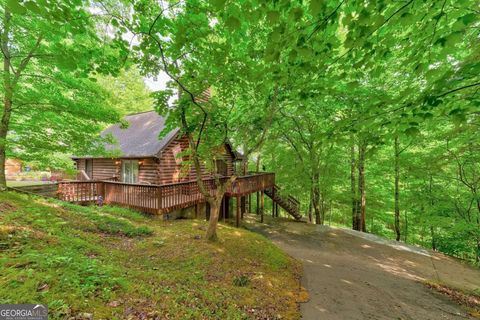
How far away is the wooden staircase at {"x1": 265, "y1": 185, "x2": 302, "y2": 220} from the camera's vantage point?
47.8 feet

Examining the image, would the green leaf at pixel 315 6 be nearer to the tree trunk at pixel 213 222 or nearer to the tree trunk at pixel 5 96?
the tree trunk at pixel 213 222

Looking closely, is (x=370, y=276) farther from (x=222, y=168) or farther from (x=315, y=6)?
(x=222, y=168)

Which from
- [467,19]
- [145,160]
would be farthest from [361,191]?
[145,160]

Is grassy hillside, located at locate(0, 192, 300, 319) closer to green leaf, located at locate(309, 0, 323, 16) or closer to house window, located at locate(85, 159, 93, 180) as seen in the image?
green leaf, located at locate(309, 0, 323, 16)

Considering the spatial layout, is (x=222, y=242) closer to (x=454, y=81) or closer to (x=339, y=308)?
(x=339, y=308)

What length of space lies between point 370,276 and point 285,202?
30.1 ft

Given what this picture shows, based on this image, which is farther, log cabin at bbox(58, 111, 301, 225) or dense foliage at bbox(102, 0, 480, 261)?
log cabin at bbox(58, 111, 301, 225)

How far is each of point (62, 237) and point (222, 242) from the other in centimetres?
376

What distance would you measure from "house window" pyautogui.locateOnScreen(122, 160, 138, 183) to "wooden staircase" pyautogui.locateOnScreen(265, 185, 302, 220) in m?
9.29

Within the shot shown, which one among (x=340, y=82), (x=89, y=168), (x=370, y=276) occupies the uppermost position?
(x=340, y=82)

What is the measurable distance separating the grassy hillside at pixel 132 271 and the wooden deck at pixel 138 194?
1647 mm

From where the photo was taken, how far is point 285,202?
49.1 ft

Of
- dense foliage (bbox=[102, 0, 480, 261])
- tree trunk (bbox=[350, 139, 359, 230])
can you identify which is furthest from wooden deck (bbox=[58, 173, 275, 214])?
tree trunk (bbox=[350, 139, 359, 230])

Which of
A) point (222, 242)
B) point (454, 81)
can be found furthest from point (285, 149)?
point (454, 81)
